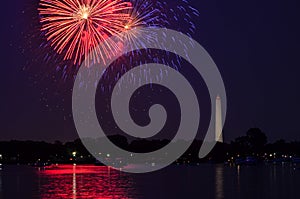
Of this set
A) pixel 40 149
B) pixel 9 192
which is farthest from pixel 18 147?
pixel 9 192

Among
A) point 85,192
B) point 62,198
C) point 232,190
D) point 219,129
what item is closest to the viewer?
point 62,198

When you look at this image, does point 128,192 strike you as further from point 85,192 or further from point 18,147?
point 18,147

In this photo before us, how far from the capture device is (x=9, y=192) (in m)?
44.6

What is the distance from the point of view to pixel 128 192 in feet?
140

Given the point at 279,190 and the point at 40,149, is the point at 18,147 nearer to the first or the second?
the point at 40,149

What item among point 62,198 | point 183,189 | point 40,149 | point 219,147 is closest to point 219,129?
point 219,147

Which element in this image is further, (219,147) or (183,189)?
(219,147)

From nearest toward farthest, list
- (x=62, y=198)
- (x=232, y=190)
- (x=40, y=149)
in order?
(x=62, y=198), (x=232, y=190), (x=40, y=149)

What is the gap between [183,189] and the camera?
1825 inches

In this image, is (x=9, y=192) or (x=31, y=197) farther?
(x=9, y=192)

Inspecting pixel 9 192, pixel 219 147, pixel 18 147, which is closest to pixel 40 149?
pixel 18 147

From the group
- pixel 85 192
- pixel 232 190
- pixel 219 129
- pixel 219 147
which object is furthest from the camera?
pixel 219 147

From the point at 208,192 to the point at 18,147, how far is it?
165m

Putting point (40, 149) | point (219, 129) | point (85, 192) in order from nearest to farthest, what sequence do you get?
point (85, 192) → point (219, 129) → point (40, 149)
